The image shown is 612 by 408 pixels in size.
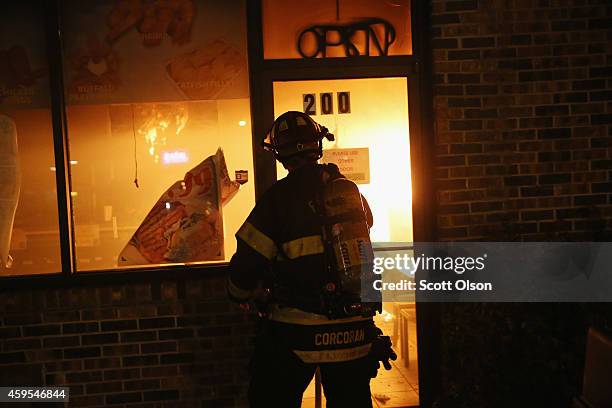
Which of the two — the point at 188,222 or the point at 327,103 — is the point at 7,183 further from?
the point at 327,103

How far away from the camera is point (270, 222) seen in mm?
3135

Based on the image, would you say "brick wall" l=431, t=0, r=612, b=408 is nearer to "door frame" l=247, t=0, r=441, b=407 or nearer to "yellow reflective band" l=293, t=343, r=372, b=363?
"door frame" l=247, t=0, r=441, b=407

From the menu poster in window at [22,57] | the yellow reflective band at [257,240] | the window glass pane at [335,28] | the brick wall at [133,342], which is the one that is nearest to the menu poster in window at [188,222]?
the brick wall at [133,342]

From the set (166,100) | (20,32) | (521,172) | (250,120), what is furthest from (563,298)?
(20,32)

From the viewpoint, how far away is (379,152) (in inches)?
192

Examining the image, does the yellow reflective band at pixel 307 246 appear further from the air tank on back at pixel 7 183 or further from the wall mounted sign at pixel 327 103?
the air tank on back at pixel 7 183

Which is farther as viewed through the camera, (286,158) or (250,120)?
(250,120)

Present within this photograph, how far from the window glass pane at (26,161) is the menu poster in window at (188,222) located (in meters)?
0.63

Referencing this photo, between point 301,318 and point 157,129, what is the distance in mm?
2146

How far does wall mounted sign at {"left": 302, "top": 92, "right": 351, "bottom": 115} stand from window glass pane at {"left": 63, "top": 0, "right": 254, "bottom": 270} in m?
0.50

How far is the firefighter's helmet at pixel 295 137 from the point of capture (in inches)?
129

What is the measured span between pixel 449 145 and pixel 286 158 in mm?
1662

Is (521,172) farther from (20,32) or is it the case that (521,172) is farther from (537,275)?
(20,32)

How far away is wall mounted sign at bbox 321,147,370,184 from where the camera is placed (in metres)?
4.77
